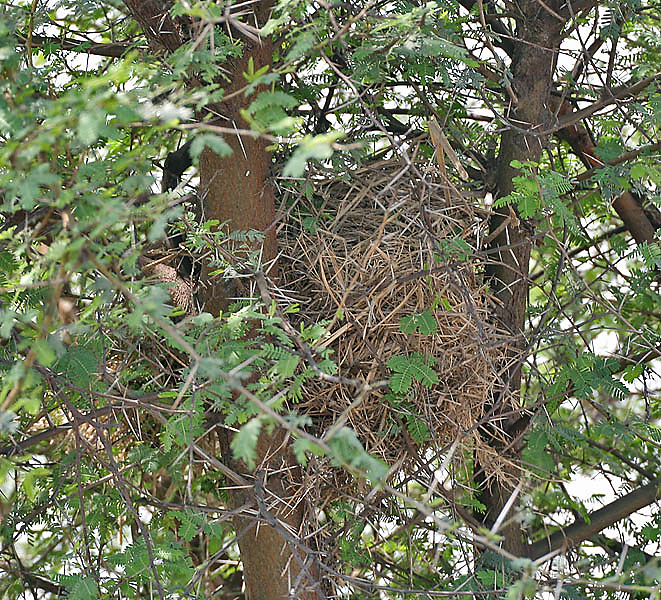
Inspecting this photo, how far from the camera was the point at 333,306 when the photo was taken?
179 cm

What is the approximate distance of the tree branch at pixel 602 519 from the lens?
2.11 m

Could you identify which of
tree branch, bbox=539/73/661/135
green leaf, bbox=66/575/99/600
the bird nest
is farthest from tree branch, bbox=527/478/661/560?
green leaf, bbox=66/575/99/600

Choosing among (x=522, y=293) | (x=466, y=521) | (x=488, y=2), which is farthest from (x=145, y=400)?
(x=488, y=2)

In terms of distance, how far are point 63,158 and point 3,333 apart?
0.53 metres

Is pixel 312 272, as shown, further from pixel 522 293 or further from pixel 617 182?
pixel 617 182

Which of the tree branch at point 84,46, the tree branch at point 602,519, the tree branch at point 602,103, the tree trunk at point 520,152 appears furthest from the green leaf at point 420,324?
the tree branch at point 84,46

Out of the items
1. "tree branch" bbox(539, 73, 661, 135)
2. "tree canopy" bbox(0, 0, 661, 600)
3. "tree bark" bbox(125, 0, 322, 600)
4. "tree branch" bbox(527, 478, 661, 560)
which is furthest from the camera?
"tree branch" bbox(527, 478, 661, 560)

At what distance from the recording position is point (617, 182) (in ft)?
6.42

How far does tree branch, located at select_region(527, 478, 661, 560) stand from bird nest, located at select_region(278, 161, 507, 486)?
0.43m

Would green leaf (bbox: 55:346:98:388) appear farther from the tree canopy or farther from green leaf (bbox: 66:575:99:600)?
green leaf (bbox: 66:575:99:600)

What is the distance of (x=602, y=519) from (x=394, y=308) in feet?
2.81

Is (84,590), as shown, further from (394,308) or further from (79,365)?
(394,308)

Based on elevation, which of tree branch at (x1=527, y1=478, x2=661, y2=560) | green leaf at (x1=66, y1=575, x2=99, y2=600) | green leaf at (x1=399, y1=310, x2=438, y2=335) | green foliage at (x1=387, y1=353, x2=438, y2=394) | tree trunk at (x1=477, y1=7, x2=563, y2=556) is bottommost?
green leaf at (x1=66, y1=575, x2=99, y2=600)

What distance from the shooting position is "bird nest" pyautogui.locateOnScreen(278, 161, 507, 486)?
5.78 feet
